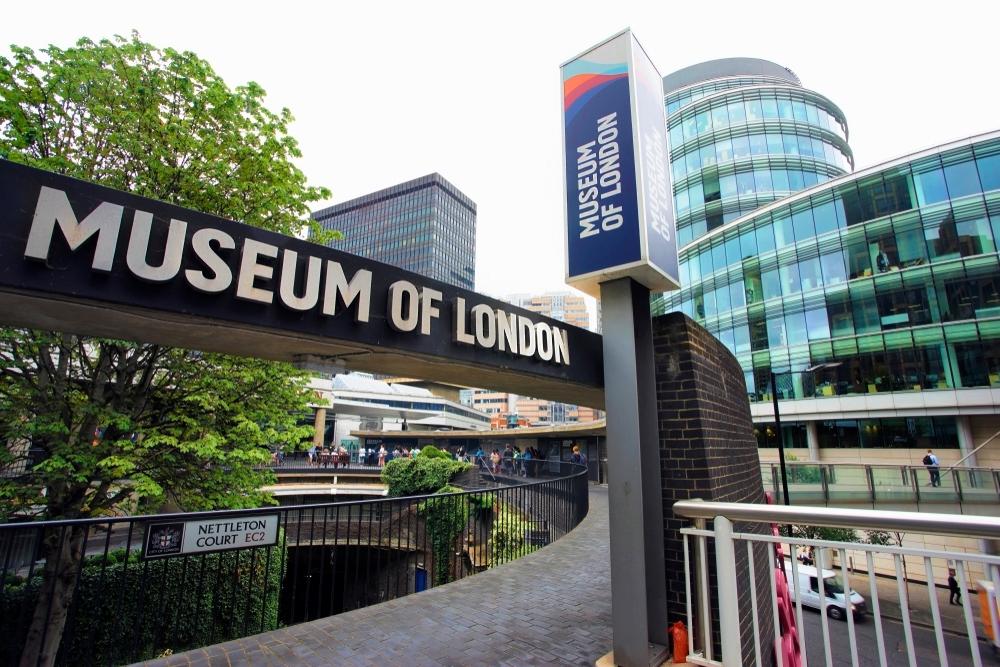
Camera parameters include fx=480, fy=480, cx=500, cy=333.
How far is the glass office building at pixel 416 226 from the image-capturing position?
145m

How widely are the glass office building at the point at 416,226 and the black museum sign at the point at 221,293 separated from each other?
135627 millimetres

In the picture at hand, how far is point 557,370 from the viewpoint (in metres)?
4.87

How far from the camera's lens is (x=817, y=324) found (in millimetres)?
31594

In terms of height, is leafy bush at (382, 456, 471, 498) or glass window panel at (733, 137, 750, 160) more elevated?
glass window panel at (733, 137, 750, 160)

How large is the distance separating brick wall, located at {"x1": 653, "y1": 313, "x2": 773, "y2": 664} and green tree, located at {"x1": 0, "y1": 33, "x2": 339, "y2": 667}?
24.4 feet

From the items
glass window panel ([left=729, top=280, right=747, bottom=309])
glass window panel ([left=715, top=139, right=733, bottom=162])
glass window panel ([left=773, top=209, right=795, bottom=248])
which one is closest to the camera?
glass window panel ([left=773, top=209, right=795, bottom=248])

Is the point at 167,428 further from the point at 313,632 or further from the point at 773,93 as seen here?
the point at 773,93

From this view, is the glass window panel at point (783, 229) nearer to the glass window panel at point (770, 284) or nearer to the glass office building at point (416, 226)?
the glass window panel at point (770, 284)

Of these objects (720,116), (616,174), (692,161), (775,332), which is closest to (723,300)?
(775,332)

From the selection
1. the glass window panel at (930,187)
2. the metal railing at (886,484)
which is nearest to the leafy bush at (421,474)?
the metal railing at (886,484)

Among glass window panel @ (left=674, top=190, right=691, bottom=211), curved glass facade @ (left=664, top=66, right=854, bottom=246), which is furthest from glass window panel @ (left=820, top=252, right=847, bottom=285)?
glass window panel @ (left=674, top=190, right=691, bottom=211)

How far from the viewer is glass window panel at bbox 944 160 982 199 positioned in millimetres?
26609

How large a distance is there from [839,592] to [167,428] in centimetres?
2392

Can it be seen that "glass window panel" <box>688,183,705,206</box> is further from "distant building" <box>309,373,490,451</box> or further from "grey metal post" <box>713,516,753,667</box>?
"grey metal post" <box>713,516,753,667</box>
